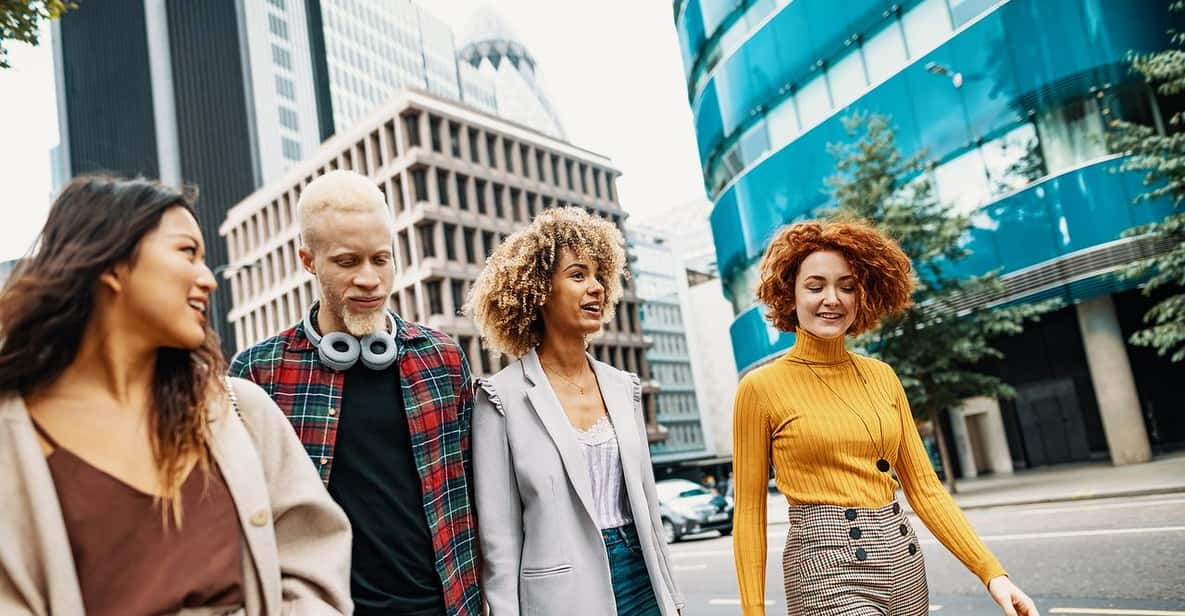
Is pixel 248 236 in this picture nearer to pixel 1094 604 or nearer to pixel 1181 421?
pixel 1181 421

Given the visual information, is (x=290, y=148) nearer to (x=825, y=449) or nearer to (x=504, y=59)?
(x=504, y=59)

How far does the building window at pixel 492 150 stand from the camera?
5906 centimetres

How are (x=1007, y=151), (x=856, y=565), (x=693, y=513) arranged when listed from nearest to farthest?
(x=856, y=565), (x=693, y=513), (x=1007, y=151)

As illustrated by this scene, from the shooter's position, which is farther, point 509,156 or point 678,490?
point 509,156

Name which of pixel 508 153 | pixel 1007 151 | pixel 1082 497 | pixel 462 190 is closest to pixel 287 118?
pixel 508 153

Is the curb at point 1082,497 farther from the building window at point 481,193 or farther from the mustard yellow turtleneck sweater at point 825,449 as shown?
the building window at point 481,193

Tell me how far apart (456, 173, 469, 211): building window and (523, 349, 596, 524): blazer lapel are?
5323 cm

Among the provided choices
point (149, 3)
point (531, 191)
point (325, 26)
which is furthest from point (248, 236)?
point (149, 3)

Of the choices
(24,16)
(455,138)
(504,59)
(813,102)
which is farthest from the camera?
(504,59)

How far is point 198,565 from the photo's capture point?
5.47 ft

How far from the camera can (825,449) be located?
9.41ft

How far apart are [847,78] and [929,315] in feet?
30.6

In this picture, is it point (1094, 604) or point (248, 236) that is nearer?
point (1094, 604)

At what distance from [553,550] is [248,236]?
224 feet
